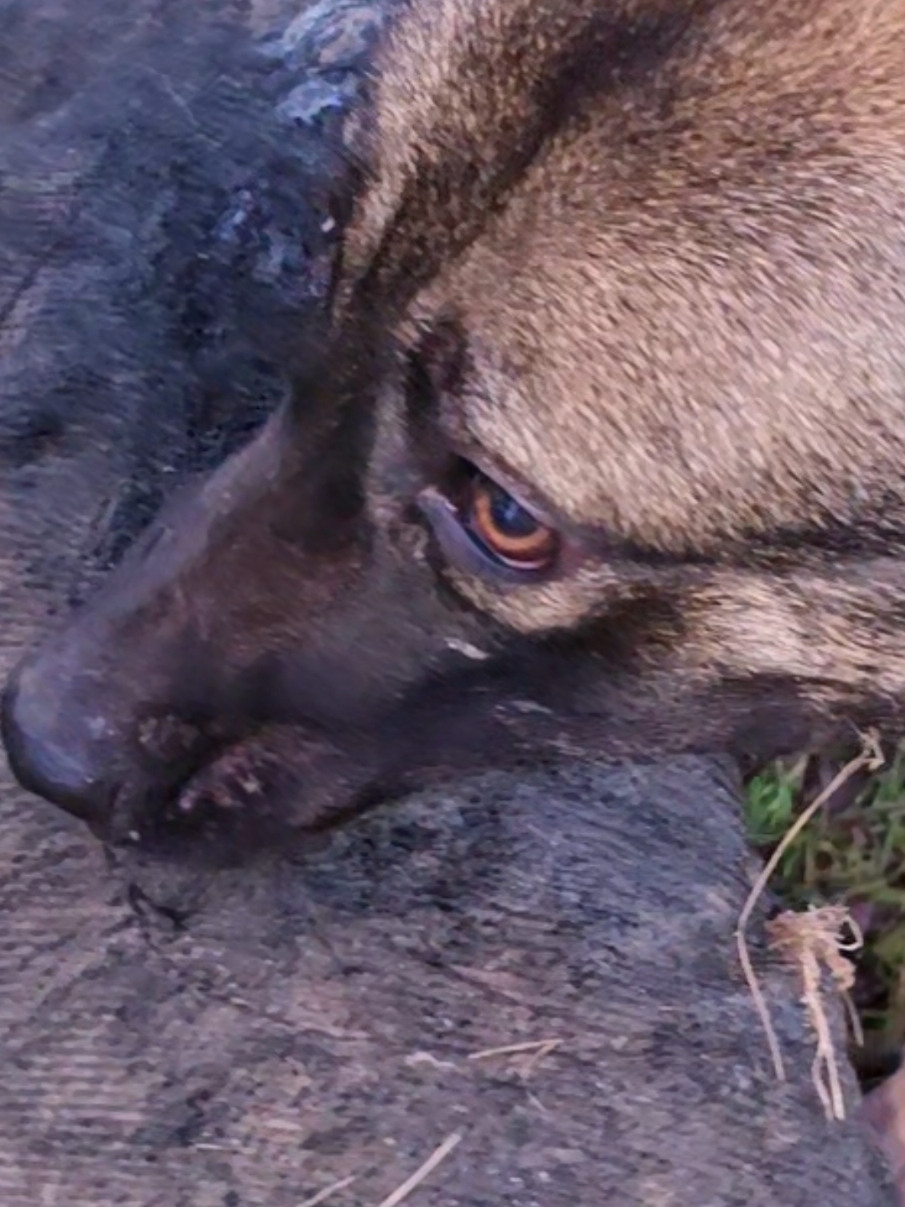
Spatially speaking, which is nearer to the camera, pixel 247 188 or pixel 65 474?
pixel 65 474

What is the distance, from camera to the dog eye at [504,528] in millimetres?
1442

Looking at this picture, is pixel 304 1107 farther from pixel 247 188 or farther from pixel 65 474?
pixel 247 188

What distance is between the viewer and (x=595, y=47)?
1.42m

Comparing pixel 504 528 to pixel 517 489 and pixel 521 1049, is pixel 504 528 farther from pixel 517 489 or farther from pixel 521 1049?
pixel 521 1049

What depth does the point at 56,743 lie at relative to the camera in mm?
1663

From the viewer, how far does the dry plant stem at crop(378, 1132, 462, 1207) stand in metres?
1.85

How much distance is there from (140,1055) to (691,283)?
38.5 inches

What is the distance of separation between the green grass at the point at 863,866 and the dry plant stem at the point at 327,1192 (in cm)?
77

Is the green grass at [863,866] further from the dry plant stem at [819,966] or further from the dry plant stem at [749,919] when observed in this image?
the dry plant stem at [819,966]

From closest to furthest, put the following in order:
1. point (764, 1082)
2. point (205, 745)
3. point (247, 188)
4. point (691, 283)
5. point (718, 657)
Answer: point (691, 283)
point (718, 657)
point (205, 745)
point (764, 1082)
point (247, 188)

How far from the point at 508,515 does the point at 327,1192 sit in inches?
31.0

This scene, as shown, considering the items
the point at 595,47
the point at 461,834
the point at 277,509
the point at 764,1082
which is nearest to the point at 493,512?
the point at 277,509

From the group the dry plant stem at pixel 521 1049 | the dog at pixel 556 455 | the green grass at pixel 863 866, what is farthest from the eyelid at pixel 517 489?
the green grass at pixel 863 866

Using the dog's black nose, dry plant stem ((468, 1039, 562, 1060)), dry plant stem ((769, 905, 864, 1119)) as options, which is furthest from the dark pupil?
dry plant stem ((769, 905, 864, 1119))
